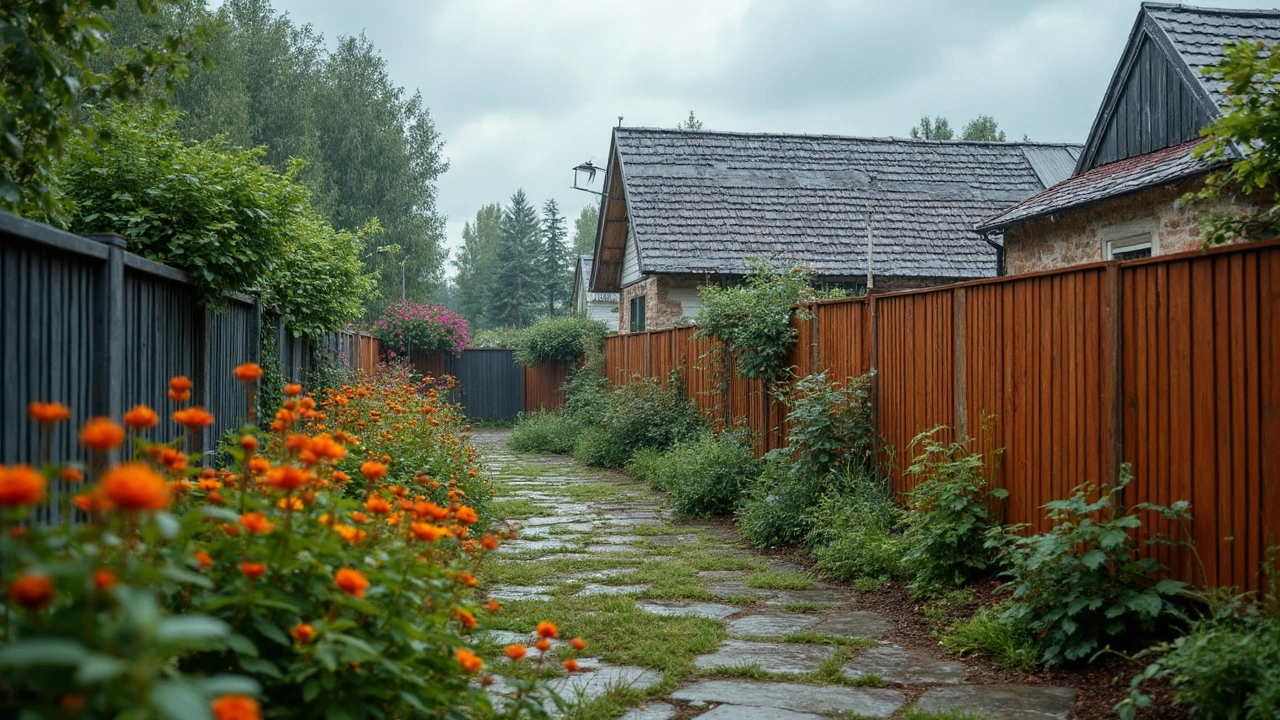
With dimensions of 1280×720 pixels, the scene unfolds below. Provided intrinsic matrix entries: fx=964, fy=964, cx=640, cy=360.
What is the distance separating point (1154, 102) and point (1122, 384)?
25.4ft

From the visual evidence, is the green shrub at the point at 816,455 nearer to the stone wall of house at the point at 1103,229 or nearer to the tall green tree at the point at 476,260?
the stone wall of house at the point at 1103,229

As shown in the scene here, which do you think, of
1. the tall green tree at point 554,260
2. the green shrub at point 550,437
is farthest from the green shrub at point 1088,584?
the tall green tree at point 554,260

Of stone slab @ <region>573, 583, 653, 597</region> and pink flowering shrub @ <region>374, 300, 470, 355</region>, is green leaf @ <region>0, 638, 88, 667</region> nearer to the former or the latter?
stone slab @ <region>573, 583, 653, 597</region>

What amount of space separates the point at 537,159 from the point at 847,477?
189 feet

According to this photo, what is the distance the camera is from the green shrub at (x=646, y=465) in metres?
10.9

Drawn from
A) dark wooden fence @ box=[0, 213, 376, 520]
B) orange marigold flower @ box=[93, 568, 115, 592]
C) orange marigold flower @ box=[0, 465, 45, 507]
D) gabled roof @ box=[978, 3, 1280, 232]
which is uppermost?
gabled roof @ box=[978, 3, 1280, 232]

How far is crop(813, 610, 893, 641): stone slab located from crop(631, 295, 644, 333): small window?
12.9 m

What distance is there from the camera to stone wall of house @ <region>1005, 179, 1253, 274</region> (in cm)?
935

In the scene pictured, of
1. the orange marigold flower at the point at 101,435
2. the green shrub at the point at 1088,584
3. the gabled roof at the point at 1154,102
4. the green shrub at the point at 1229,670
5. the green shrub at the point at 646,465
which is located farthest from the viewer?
the green shrub at the point at 646,465

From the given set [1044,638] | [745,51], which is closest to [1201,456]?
[1044,638]

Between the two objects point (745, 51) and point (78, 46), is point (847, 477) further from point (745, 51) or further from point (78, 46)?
point (745, 51)

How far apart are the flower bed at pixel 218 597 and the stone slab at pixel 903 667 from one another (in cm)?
203

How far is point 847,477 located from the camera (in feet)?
23.2

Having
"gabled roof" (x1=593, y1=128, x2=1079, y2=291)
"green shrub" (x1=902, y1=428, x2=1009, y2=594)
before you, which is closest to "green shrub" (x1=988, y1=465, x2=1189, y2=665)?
"green shrub" (x1=902, y1=428, x2=1009, y2=594)
